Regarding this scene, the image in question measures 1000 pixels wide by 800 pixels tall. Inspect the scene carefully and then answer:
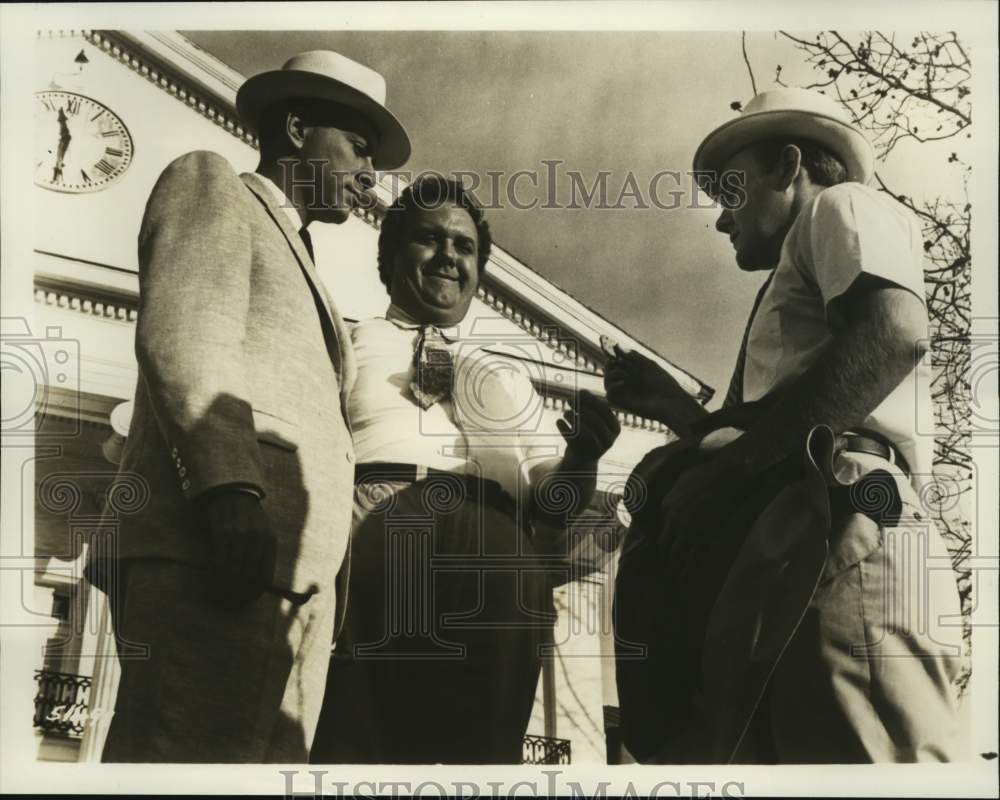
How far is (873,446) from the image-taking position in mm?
6945

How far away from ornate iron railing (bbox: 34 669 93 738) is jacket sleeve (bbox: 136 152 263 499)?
0.97m

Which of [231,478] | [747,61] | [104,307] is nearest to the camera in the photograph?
[231,478]

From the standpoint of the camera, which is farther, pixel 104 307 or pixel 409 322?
pixel 409 322

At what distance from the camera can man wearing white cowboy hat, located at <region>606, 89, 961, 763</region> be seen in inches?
266

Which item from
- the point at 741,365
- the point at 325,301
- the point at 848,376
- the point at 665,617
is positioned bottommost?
the point at 665,617

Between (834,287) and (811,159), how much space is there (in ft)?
2.04

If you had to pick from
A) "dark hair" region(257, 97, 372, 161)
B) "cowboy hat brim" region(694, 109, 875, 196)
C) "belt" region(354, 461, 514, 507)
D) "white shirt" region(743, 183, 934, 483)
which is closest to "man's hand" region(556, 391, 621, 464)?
"belt" region(354, 461, 514, 507)

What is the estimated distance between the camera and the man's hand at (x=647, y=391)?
7.12 m

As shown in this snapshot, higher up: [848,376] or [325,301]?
[325,301]

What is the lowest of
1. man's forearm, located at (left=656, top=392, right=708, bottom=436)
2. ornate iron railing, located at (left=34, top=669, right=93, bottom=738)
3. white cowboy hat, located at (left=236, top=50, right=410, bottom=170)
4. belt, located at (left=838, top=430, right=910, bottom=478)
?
ornate iron railing, located at (left=34, top=669, right=93, bottom=738)

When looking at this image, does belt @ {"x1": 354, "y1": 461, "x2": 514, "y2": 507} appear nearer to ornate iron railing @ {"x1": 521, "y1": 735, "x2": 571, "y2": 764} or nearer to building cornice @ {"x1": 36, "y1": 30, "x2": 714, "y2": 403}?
building cornice @ {"x1": 36, "y1": 30, "x2": 714, "y2": 403}

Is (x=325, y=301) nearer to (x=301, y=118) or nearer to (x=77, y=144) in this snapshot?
(x=301, y=118)

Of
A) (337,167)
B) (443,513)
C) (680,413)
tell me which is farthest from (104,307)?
(680,413)

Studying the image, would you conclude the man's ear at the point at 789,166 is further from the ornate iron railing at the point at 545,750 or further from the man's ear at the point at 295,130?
the ornate iron railing at the point at 545,750
